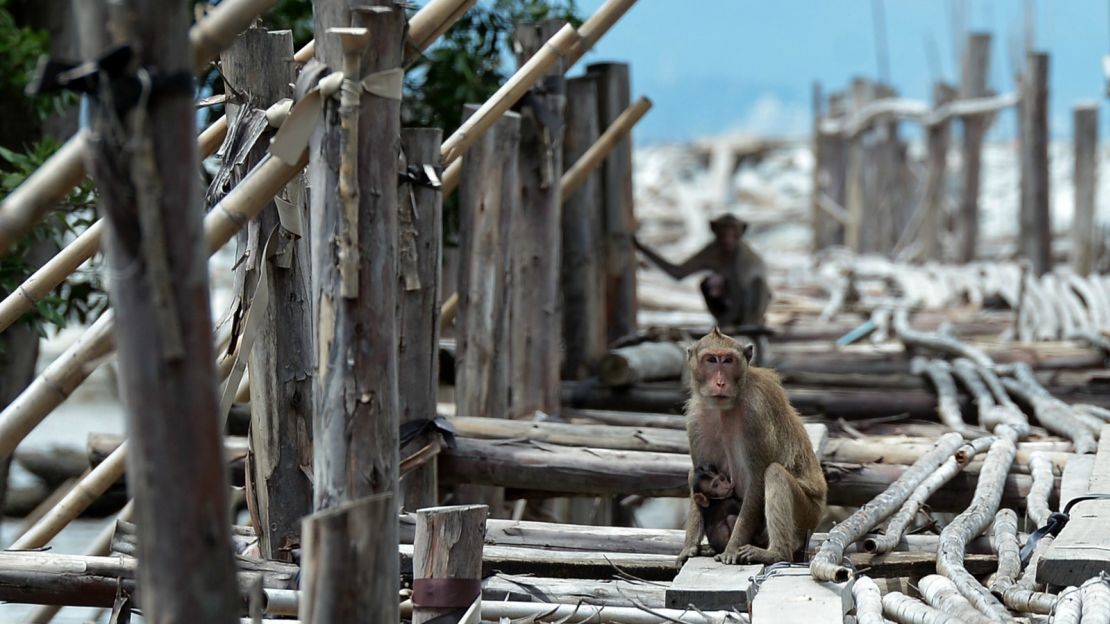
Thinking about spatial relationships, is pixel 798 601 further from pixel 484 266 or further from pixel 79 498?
pixel 484 266

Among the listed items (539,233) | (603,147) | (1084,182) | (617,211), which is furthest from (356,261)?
(1084,182)

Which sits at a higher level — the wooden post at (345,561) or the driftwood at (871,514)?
the wooden post at (345,561)

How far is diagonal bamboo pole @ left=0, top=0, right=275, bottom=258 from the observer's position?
3180 mm

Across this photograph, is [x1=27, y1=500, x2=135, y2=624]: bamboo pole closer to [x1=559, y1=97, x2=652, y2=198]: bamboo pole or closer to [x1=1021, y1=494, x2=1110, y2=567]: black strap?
[x1=559, y1=97, x2=652, y2=198]: bamboo pole

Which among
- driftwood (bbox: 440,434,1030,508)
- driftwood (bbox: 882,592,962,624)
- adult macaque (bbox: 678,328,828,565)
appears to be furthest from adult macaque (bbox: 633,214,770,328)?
driftwood (bbox: 882,592,962,624)

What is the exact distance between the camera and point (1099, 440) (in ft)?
21.4

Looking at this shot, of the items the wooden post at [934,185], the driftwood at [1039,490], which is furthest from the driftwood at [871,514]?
the wooden post at [934,185]

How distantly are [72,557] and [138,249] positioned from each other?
8.26ft

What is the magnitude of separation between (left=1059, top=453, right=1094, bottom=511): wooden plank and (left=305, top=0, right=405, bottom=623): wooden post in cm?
299

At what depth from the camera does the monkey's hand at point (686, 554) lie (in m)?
5.20

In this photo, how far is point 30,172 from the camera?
6691 millimetres

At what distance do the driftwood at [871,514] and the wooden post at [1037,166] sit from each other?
9.54 metres

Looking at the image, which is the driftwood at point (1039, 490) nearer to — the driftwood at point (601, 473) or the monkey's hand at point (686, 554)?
the driftwood at point (601, 473)

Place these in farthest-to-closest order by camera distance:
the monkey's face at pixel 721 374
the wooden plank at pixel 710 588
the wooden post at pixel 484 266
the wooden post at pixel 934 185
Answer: the wooden post at pixel 934 185
the wooden post at pixel 484 266
the monkey's face at pixel 721 374
the wooden plank at pixel 710 588
